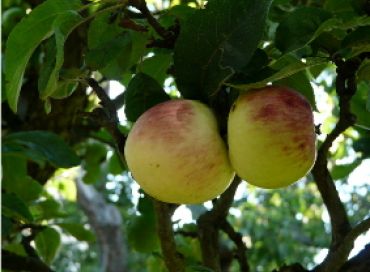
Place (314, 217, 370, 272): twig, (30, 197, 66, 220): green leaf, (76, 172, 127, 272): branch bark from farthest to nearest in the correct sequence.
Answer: (76, 172, 127, 272): branch bark, (30, 197, 66, 220): green leaf, (314, 217, 370, 272): twig

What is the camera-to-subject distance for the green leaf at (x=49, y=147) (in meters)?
1.23

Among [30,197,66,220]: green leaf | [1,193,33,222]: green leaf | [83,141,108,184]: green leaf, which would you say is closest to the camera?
[1,193,33,222]: green leaf

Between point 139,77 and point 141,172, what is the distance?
17 centimetres

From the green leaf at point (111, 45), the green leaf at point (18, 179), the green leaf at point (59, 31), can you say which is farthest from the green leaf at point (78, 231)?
the green leaf at point (59, 31)

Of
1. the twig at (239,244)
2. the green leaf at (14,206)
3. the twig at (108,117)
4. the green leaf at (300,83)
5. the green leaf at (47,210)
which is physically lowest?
the green leaf at (47,210)

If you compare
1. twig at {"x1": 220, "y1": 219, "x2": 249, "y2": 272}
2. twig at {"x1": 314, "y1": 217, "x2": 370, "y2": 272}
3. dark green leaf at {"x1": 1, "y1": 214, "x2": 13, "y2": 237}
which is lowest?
twig at {"x1": 220, "y1": 219, "x2": 249, "y2": 272}

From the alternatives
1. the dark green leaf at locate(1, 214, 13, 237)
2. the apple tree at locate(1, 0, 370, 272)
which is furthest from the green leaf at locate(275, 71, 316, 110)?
the dark green leaf at locate(1, 214, 13, 237)

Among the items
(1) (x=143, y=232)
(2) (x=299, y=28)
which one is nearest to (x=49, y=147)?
(1) (x=143, y=232)

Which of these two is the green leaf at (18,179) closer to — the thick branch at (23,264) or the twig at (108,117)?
the thick branch at (23,264)

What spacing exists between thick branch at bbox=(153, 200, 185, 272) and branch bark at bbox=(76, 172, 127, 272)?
8.66ft

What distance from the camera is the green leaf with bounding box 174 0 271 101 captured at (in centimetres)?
69

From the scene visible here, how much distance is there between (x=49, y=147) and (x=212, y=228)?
359 mm

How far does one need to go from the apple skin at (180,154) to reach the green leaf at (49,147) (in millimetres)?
534

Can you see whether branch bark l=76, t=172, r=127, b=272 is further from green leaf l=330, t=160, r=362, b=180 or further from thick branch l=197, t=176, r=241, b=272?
thick branch l=197, t=176, r=241, b=272
